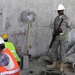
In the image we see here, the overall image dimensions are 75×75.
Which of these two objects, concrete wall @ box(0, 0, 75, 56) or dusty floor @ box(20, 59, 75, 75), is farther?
concrete wall @ box(0, 0, 75, 56)

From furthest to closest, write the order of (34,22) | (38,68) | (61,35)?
(34,22), (38,68), (61,35)

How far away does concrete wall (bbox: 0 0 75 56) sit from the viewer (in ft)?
32.8

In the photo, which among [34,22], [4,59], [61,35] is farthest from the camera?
[34,22]

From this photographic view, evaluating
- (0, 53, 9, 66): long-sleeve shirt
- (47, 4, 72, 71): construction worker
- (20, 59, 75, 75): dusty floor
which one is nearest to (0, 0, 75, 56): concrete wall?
(20, 59, 75, 75): dusty floor

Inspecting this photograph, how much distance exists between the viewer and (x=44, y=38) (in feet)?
33.9

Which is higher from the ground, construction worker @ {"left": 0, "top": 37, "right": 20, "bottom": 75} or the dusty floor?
construction worker @ {"left": 0, "top": 37, "right": 20, "bottom": 75}

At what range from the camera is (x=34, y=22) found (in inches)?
401

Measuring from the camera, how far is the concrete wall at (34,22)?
9.99 meters

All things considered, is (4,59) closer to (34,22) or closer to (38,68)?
(38,68)

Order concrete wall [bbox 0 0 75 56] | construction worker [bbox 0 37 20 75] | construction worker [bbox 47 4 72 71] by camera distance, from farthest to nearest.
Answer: concrete wall [bbox 0 0 75 56]
construction worker [bbox 47 4 72 71]
construction worker [bbox 0 37 20 75]

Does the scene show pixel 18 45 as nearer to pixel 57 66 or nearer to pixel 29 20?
pixel 29 20

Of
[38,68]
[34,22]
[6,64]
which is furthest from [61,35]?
[6,64]

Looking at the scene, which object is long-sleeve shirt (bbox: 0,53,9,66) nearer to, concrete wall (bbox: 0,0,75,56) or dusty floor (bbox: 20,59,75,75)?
dusty floor (bbox: 20,59,75,75)

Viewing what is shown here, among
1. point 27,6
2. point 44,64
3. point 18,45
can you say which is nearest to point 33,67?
point 44,64
